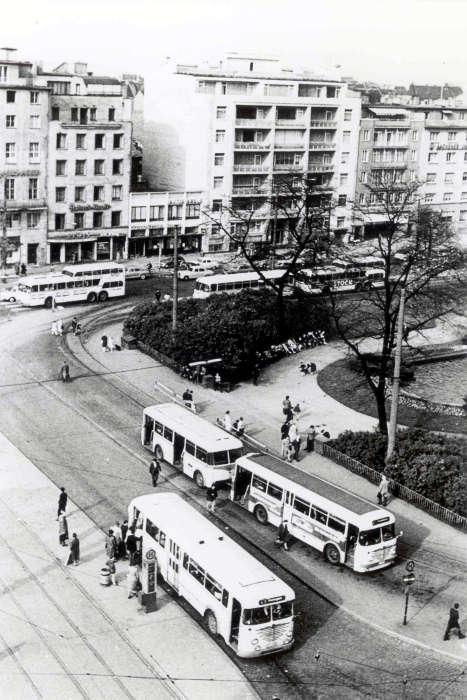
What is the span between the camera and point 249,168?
326ft

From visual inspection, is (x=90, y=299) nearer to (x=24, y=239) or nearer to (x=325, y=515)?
(x=24, y=239)

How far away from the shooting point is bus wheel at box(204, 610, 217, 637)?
95.9ft

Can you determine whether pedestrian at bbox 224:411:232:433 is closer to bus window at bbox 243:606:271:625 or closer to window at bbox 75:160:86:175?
bus window at bbox 243:606:271:625

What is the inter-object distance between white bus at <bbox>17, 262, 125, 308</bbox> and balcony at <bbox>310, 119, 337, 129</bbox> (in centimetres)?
3566

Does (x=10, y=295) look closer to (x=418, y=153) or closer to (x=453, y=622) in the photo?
(x=453, y=622)

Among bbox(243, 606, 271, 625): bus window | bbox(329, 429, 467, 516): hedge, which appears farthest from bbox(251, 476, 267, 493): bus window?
bbox(243, 606, 271, 625): bus window

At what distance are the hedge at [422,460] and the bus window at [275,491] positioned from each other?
23.9 feet

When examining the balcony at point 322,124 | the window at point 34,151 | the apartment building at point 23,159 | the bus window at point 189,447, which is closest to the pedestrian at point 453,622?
the bus window at point 189,447

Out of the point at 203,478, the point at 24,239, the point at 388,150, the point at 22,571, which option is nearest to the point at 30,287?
the point at 24,239

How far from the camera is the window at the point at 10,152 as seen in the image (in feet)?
275

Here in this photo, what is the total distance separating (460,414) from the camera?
169 ft

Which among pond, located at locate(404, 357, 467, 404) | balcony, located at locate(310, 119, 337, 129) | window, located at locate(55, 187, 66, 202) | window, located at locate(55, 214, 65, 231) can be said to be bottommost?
pond, located at locate(404, 357, 467, 404)

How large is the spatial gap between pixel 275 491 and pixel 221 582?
8.65 m

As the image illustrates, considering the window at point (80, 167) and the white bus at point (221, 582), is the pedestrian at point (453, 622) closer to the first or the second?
the white bus at point (221, 582)
